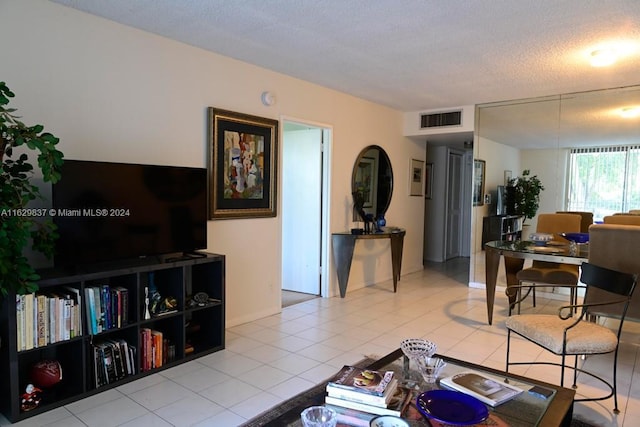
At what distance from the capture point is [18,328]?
2.18m

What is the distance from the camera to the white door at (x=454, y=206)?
25.1ft

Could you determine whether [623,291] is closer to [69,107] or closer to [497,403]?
[497,403]

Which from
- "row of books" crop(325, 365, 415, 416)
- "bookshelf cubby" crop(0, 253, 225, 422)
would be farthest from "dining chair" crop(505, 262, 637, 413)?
"bookshelf cubby" crop(0, 253, 225, 422)

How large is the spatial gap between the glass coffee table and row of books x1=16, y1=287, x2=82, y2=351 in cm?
139

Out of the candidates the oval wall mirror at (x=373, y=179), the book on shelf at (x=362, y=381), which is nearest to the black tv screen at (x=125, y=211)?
the book on shelf at (x=362, y=381)

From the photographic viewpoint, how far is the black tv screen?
243 cm

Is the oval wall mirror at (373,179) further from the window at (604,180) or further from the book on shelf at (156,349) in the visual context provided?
the book on shelf at (156,349)

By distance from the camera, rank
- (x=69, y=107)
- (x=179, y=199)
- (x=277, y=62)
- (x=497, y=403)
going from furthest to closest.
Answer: (x=277, y=62), (x=179, y=199), (x=69, y=107), (x=497, y=403)

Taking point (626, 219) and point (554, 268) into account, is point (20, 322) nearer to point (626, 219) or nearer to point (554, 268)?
point (554, 268)

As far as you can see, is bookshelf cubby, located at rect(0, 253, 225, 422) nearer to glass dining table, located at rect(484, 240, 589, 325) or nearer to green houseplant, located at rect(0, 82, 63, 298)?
green houseplant, located at rect(0, 82, 63, 298)

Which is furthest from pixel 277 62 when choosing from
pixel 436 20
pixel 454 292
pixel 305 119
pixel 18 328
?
pixel 454 292

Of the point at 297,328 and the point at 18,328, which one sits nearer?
the point at 18,328

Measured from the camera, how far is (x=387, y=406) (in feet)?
5.14

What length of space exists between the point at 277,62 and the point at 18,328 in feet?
9.07
